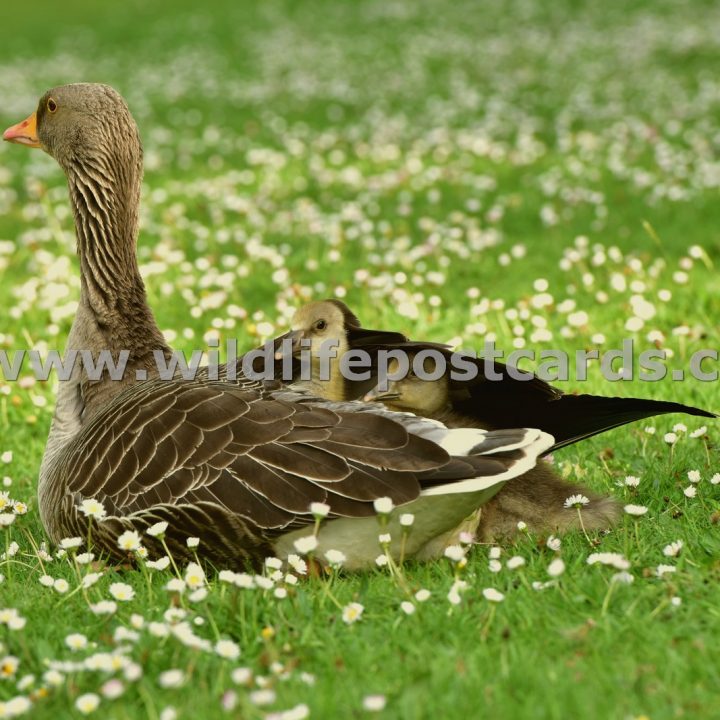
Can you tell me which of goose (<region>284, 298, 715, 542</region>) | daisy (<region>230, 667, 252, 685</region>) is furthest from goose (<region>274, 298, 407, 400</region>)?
daisy (<region>230, 667, 252, 685</region>)

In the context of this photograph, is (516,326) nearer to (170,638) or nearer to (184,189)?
(170,638)

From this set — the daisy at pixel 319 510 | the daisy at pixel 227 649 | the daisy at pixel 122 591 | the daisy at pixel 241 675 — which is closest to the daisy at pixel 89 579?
the daisy at pixel 122 591

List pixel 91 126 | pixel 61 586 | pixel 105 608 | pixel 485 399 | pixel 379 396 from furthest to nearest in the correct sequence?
pixel 91 126 → pixel 379 396 → pixel 485 399 → pixel 61 586 → pixel 105 608

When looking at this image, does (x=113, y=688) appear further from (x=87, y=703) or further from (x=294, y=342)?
(x=294, y=342)

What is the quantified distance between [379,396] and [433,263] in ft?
14.8

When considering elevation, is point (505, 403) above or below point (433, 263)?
below

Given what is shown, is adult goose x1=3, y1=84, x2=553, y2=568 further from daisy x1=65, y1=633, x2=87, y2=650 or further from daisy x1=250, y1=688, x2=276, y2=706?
daisy x1=250, y1=688, x2=276, y2=706

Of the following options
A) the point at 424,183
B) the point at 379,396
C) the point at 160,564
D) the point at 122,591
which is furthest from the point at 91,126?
the point at 424,183

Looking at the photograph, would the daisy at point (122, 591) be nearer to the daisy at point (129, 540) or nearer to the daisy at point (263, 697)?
the daisy at point (129, 540)

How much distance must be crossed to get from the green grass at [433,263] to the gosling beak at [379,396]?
0.83 metres

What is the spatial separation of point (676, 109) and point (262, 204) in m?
6.73

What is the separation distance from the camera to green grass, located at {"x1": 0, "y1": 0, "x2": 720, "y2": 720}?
3.67m

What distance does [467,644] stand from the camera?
12.5 ft

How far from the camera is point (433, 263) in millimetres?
9508
